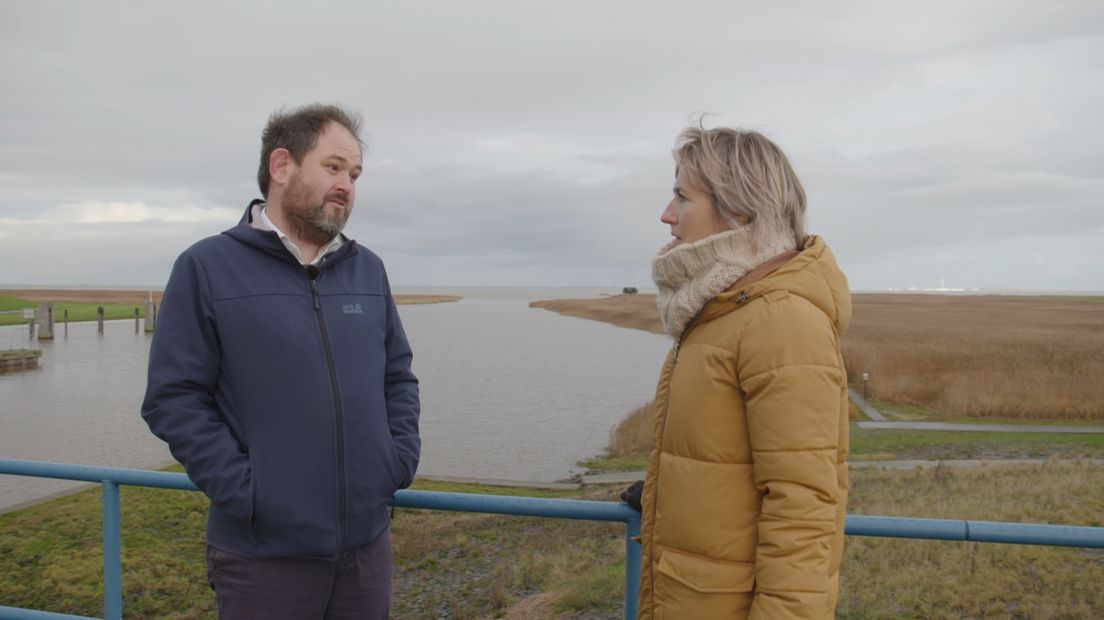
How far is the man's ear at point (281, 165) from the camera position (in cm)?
251

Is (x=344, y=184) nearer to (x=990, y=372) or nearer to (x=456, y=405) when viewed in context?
(x=456, y=405)

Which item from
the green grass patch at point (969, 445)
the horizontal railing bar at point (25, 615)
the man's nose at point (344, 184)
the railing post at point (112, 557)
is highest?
the man's nose at point (344, 184)

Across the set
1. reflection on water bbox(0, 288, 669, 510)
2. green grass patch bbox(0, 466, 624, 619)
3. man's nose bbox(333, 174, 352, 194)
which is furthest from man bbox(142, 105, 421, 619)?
reflection on water bbox(0, 288, 669, 510)

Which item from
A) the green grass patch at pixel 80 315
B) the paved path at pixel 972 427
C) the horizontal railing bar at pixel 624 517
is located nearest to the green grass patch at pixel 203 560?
the horizontal railing bar at pixel 624 517

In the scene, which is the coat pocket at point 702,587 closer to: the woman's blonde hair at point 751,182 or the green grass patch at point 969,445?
the woman's blonde hair at point 751,182

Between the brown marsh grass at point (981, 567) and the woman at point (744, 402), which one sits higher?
the woman at point (744, 402)

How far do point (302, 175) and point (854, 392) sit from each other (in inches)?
1029

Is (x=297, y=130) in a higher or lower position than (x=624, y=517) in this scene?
higher

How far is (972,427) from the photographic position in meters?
19.7

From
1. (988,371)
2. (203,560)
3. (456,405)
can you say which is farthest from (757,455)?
(988,371)

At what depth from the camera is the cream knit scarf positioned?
196 cm

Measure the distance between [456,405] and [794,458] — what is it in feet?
78.2

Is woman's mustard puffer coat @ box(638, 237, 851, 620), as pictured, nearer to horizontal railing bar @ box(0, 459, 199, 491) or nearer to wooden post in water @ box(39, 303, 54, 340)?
horizontal railing bar @ box(0, 459, 199, 491)

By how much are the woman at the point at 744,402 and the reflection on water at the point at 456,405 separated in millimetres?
13592
